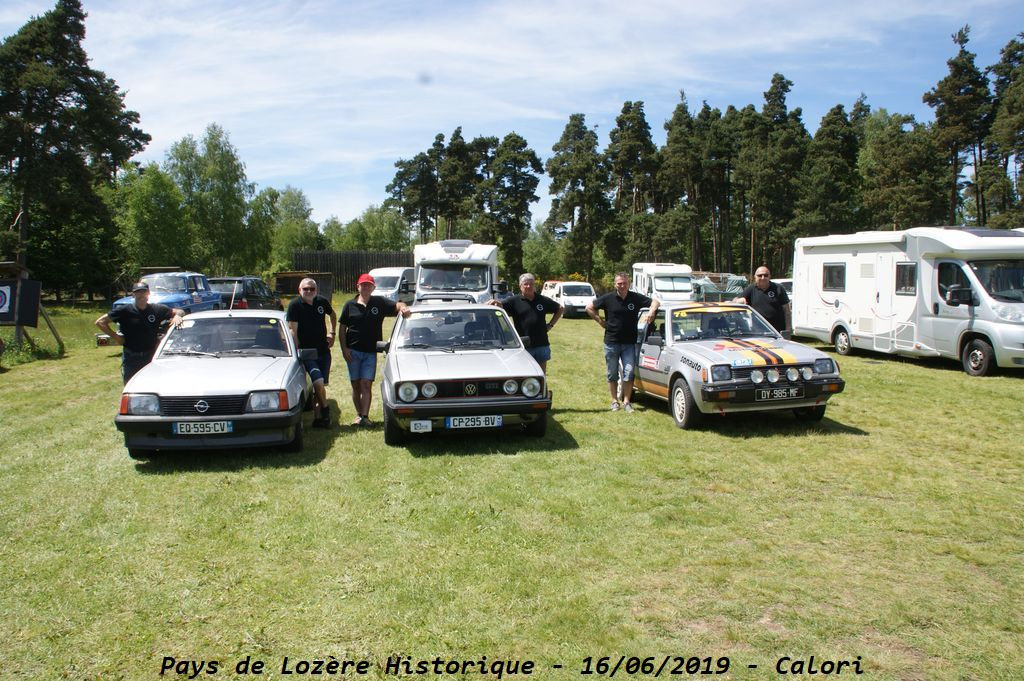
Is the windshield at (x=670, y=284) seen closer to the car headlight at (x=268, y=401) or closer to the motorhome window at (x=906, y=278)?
the motorhome window at (x=906, y=278)

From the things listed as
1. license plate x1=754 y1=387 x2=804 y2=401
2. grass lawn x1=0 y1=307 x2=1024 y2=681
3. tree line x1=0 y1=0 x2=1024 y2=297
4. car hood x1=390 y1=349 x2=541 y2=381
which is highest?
tree line x1=0 y1=0 x2=1024 y2=297

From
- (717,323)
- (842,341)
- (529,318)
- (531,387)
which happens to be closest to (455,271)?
(842,341)

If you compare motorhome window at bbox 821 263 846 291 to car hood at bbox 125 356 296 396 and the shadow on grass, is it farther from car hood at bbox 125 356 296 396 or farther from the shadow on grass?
car hood at bbox 125 356 296 396

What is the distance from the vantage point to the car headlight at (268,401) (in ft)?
23.0

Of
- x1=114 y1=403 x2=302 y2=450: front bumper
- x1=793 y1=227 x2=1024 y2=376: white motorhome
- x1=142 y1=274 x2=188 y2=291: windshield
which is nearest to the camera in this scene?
x1=114 y1=403 x2=302 y2=450: front bumper

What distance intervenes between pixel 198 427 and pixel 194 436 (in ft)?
0.34

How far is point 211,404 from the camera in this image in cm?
689

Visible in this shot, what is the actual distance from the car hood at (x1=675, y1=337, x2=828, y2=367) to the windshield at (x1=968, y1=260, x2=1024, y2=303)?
20.5 feet

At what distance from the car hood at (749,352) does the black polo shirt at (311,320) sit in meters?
4.45

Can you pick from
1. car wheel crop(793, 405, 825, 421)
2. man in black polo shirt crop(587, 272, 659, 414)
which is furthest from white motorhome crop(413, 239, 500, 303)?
car wheel crop(793, 405, 825, 421)

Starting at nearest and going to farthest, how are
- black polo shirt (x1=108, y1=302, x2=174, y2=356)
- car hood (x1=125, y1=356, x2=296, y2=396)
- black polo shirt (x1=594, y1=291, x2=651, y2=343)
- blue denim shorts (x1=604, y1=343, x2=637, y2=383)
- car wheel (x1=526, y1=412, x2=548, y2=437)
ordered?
car hood (x1=125, y1=356, x2=296, y2=396) < car wheel (x1=526, y1=412, x2=548, y2=437) < black polo shirt (x1=108, y1=302, x2=174, y2=356) < black polo shirt (x1=594, y1=291, x2=651, y2=343) < blue denim shorts (x1=604, y1=343, x2=637, y2=383)

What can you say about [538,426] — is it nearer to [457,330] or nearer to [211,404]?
[457,330]

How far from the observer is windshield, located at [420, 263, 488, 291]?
62.4ft

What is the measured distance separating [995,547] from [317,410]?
22.7ft
